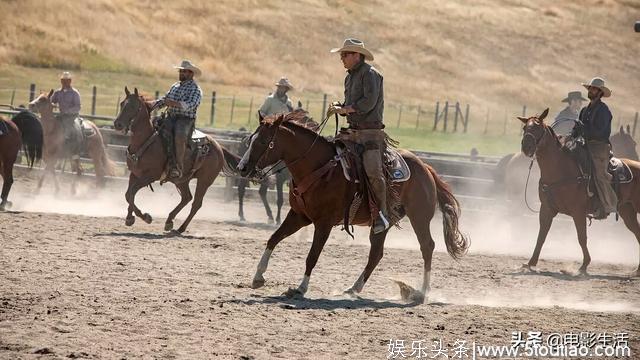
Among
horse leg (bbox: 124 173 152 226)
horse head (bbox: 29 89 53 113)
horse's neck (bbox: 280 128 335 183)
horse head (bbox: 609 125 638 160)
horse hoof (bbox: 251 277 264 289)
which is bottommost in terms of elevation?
horse leg (bbox: 124 173 152 226)

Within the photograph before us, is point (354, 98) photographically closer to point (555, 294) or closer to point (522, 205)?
point (555, 294)

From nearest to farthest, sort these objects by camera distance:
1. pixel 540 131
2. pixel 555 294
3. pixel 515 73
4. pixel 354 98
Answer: pixel 354 98 < pixel 555 294 < pixel 540 131 < pixel 515 73

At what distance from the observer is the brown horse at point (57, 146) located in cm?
2155

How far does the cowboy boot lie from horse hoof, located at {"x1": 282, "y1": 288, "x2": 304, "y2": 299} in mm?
6382

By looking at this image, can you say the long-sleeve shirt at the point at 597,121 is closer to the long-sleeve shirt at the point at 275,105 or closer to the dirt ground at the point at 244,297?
the dirt ground at the point at 244,297

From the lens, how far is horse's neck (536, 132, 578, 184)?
15.2m

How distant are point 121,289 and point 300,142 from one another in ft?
7.25

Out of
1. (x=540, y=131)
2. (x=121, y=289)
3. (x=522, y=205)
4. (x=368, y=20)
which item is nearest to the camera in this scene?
(x=121, y=289)

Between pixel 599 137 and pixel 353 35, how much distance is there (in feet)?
205

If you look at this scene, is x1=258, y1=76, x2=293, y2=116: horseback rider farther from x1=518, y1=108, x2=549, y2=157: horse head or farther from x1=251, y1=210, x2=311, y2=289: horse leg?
x1=251, y1=210, x2=311, y2=289: horse leg

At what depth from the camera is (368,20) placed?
83125 millimetres

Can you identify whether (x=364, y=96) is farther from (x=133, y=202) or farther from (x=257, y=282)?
(x=133, y=202)

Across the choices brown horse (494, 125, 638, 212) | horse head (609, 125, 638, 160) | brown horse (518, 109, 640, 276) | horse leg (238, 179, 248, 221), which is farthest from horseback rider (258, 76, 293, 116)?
horse head (609, 125, 638, 160)

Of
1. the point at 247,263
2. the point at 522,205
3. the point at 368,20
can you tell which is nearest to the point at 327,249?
the point at 247,263
